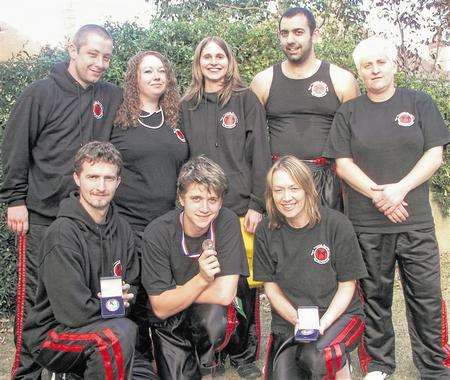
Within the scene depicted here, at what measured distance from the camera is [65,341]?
10.8 feet

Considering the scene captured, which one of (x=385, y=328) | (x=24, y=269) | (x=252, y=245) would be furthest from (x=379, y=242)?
(x=24, y=269)

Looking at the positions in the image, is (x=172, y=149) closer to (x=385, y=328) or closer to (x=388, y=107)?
(x=388, y=107)

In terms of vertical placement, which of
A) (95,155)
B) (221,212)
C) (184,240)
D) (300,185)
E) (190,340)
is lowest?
(190,340)

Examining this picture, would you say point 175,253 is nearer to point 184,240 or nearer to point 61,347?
point 184,240

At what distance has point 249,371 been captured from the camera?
435cm

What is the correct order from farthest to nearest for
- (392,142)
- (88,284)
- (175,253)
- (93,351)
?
1. (392,142)
2. (175,253)
3. (88,284)
4. (93,351)

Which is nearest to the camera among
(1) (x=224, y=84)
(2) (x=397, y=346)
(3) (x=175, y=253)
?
(3) (x=175, y=253)

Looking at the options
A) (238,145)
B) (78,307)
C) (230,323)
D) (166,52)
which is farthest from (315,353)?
(166,52)

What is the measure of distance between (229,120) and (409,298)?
5.55 feet

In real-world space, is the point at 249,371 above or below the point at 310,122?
below

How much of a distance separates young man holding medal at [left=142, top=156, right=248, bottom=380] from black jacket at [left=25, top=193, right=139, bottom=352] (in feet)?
0.59

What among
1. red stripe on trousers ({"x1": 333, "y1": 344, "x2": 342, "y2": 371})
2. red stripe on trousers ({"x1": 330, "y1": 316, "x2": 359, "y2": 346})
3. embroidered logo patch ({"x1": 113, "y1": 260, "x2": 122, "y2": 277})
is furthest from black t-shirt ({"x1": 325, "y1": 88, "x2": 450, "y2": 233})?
embroidered logo patch ({"x1": 113, "y1": 260, "x2": 122, "y2": 277})

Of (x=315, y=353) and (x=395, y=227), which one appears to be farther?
(x=395, y=227)

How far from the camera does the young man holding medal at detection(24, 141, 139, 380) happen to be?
128 inches
